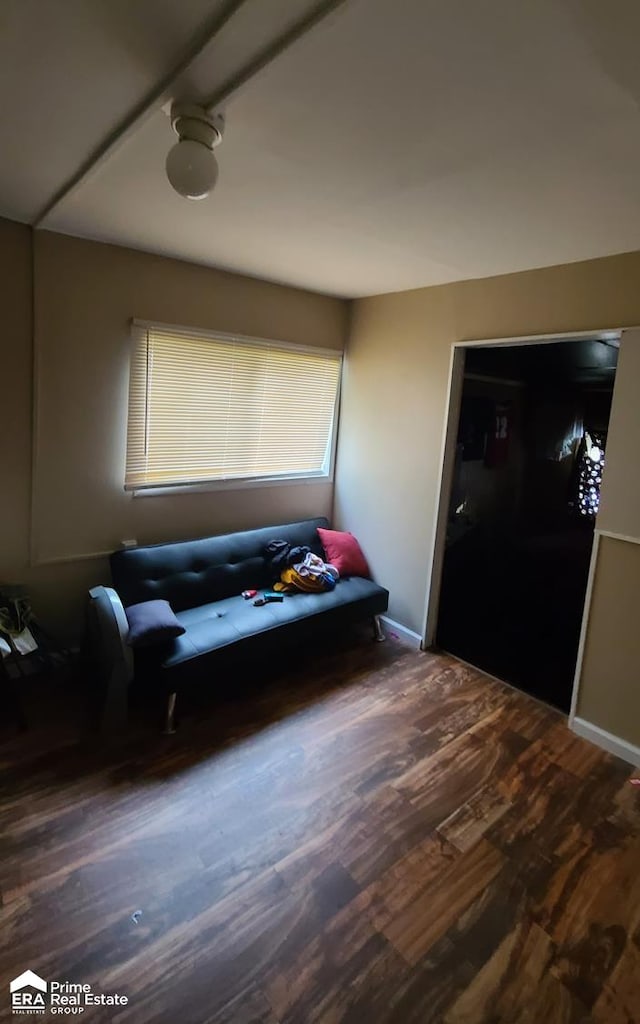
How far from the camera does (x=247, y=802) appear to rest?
2098 millimetres

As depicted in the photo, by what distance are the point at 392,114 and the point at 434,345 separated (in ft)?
6.35

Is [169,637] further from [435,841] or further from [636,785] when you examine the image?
[636,785]

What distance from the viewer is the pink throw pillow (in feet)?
11.8

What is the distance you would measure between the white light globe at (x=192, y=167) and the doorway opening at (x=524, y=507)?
2.09 metres

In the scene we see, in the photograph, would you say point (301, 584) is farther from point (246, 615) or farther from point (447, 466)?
point (447, 466)

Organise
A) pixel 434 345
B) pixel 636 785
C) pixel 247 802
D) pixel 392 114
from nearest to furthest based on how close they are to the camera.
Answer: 1. pixel 392 114
2. pixel 247 802
3. pixel 636 785
4. pixel 434 345

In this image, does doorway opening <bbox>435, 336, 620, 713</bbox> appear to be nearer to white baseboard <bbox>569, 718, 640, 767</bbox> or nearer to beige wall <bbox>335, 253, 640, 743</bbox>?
beige wall <bbox>335, 253, 640, 743</bbox>

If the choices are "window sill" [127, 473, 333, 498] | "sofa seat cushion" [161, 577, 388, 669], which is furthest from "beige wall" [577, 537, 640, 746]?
"window sill" [127, 473, 333, 498]

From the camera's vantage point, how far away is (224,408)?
3.33 metres

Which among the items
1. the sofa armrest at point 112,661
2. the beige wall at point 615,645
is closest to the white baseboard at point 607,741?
the beige wall at point 615,645

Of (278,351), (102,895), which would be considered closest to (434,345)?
(278,351)

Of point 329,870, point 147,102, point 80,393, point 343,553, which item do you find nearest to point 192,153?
point 147,102

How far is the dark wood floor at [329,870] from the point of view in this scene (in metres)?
1.46

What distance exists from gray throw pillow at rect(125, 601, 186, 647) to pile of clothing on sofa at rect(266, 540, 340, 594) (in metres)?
0.88
